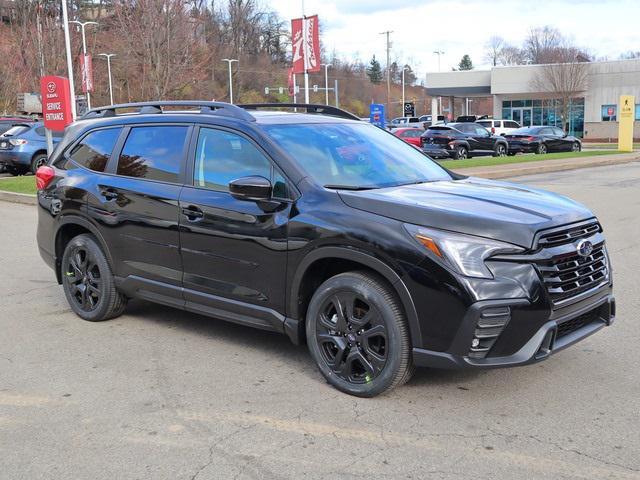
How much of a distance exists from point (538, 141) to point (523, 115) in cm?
2618

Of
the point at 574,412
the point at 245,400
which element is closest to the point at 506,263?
the point at 574,412

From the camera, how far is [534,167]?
22141 mm

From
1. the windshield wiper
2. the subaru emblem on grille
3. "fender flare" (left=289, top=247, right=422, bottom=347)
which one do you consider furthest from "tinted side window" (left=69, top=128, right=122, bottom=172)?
the subaru emblem on grille

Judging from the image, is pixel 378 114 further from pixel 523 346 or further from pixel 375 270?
pixel 523 346

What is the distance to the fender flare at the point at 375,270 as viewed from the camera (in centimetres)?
393

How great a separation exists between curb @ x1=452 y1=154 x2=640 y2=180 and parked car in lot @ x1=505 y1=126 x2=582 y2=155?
5.22m

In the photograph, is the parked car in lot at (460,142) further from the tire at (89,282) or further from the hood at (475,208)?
the hood at (475,208)

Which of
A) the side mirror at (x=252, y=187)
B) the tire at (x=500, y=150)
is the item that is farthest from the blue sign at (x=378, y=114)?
the side mirror at (x=252, y=187)

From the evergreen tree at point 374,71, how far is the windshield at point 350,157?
480 feet

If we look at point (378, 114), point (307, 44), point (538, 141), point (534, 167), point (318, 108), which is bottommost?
point (534, 167)

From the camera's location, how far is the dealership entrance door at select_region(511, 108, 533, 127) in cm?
5747

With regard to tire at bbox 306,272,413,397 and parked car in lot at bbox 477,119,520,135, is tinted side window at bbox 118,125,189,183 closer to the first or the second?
tire at bbox 306,272,413,397

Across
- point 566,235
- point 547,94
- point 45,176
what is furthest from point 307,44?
point 547,94

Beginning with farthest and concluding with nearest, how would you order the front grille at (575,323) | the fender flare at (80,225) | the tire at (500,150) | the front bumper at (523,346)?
the tire at (500,150), the fender flare at (80,225), the front grille at (575,323), the front bumper at (523,346)
